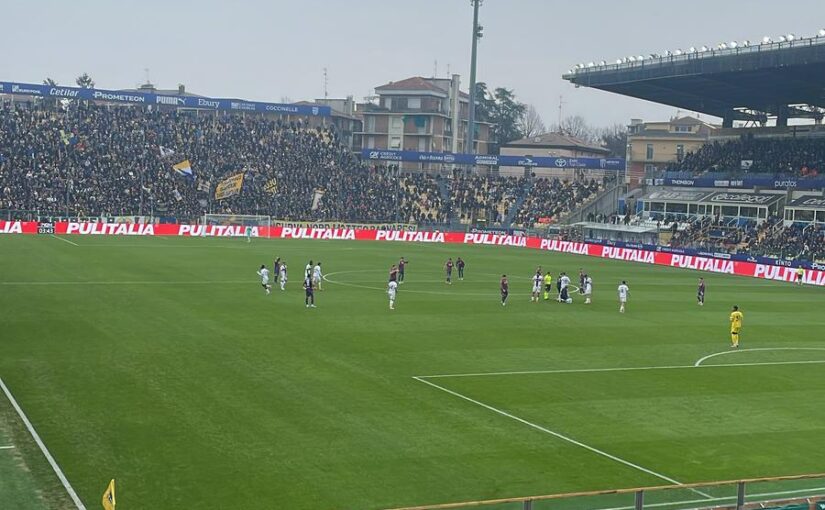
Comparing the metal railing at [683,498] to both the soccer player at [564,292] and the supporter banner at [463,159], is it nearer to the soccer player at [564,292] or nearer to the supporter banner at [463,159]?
the soccer player at [564,292]

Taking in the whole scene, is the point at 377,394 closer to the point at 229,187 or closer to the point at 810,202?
the point at 810,202

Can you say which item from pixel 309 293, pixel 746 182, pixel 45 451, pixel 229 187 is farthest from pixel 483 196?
pixel 45 451

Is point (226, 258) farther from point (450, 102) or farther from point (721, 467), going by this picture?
point (450, 102)

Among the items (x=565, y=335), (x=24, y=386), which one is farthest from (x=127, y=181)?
(x=24, y=386)

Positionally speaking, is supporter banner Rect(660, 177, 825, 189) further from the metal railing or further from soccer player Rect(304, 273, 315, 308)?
the metal railing

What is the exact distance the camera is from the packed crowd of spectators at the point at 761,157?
324 feet

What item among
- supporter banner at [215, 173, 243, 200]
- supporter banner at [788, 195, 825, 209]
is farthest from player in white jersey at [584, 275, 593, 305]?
supporter banner at [215, 173, 243, 200]

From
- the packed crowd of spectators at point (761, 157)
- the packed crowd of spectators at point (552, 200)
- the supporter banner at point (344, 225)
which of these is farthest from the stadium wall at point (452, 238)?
the packed crowd of spectators at point (761, 157)

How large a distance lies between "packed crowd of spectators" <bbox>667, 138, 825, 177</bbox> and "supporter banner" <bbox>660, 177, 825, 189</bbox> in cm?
128

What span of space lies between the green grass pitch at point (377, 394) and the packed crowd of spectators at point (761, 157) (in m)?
50.0

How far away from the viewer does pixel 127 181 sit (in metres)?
103

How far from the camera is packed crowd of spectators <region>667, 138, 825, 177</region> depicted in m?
98.7

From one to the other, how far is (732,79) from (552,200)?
32.6 metres

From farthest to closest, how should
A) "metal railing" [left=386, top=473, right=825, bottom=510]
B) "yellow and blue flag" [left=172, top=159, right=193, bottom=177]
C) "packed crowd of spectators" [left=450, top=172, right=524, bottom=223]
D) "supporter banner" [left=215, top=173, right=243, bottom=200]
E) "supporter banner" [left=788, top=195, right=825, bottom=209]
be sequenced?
"packed crowd of spectators" [left=450, top=172, right=524, bottom=223] → "supporter banner" [left=215, top=173, right=243, bottom=200] → "yellow and blue flag" [left=172, top=159, right=193, bottom=177] → "supporter banner" [left=788, top=195, right=825, bottom=209] → "metal railing" [left=386, top=473, right=825, bottom=510]
